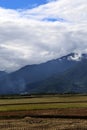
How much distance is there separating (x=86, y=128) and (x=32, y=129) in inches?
262

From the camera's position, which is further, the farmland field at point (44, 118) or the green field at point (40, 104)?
the green field at point (40, 104)

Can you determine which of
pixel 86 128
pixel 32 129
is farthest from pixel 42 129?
pixel 86 128

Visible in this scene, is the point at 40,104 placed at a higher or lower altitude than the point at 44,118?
higher

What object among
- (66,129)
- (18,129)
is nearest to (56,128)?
(66,129)

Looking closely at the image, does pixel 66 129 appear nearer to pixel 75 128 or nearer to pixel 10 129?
pixel 75 128

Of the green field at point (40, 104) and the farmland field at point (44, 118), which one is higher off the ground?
the green field at point (40, 104)

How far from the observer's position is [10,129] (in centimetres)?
4791

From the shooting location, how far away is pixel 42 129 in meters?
47.7

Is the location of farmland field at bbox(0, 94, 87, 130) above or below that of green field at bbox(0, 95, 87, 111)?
below

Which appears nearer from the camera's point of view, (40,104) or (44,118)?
(44,118)

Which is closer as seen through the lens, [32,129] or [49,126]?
[32,129]

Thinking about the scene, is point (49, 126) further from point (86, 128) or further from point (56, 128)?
point (86, 128)

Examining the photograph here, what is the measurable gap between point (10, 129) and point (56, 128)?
5.75 metres

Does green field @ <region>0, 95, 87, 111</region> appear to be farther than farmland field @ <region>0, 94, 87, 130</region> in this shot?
Yes
